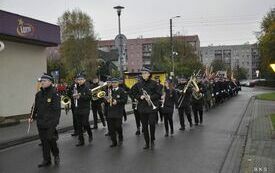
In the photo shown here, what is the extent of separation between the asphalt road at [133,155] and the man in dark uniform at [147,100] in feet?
2.03

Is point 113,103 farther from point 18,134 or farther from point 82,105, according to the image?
point 18,134

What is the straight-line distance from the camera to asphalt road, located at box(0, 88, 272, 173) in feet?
28.9

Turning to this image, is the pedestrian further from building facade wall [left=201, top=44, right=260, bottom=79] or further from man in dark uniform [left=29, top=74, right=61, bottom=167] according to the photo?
building facade wall [left=201, top=44, right=260, bottom=79]

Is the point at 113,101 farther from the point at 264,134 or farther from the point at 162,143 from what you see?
the point at 264,134

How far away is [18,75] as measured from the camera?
19.4m

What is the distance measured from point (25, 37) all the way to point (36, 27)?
3.58 feet

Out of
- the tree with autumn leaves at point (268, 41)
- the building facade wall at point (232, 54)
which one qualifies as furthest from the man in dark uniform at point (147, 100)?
the building facade wall at point (232, 54)

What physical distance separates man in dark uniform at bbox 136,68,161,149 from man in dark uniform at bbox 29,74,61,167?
Result: 2423 millimetres

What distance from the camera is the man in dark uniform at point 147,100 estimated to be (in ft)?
35.8

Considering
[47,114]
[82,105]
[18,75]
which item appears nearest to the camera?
[47,114]

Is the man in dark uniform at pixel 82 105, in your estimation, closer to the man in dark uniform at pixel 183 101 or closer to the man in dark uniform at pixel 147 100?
the man in dark uniform at pixel 147 100

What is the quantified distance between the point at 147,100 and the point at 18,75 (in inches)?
393

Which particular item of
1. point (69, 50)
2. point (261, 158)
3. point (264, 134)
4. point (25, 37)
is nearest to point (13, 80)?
point (25, 37)

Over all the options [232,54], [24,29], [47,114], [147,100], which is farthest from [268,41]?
[232,54]
